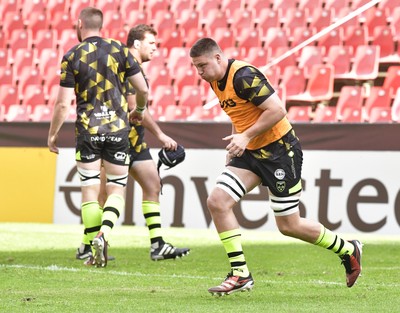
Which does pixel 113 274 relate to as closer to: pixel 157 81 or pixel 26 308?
pixel 26 308

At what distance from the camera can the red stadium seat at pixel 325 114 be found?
15070 mm

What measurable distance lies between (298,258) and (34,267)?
2638 millimetres

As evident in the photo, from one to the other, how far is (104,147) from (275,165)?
2.31 meters

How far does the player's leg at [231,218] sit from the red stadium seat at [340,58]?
10.2 meters

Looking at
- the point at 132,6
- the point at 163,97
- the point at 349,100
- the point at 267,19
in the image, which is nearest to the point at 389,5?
the point at 267,19

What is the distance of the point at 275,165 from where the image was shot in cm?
647

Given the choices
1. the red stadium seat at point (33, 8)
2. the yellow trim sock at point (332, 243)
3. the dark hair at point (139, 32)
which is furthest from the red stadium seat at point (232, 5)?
the yellow trim sock at point (332, 243)

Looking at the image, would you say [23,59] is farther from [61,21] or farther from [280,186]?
[280,186]

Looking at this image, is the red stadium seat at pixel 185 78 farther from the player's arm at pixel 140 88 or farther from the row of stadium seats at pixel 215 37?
the player's arm at pixel 140 88

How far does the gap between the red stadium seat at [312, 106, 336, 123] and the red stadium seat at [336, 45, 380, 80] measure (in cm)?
95

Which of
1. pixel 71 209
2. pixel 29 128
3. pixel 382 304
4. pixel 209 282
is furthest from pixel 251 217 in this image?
pixel 382 304

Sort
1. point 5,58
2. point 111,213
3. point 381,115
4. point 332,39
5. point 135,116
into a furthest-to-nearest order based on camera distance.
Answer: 1. point 5,58
2. point 332,39
3. point 381,115
4. point 135,116
5. point 111,213

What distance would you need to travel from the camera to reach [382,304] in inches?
231

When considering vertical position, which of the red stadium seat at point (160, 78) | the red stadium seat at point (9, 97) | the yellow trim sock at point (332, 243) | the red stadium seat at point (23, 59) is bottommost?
the yellow trim sock at point (332, 243)
